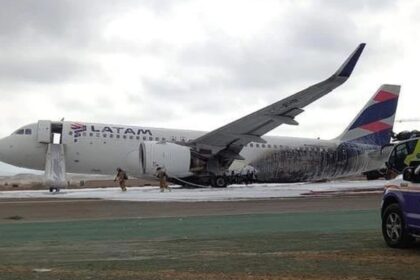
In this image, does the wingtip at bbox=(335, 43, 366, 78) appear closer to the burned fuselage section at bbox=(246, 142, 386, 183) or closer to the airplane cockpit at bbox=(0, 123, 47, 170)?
the burned fuselage section at bbox=(246, 142, 386, 183)

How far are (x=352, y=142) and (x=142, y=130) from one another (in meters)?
13.7

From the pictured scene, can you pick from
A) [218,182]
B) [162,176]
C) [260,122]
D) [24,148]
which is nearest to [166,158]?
[162,176]

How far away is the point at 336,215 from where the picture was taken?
17312mm

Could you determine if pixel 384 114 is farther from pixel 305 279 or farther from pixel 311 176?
pixel 305 279

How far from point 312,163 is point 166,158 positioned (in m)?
10.2

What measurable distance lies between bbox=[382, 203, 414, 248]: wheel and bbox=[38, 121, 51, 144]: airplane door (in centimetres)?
2520

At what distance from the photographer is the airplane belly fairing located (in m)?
38.1

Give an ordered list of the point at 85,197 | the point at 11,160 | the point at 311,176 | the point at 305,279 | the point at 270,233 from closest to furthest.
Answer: the point at 305,279 → the point at 270,233 → the point at 85,197 → the point at 11,160 → the point at 311,176

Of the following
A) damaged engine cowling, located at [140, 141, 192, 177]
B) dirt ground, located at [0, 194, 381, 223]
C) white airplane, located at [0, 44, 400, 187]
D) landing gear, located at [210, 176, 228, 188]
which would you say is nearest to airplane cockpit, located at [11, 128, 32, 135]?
white airplane, located at [0, 44, 400, 187]

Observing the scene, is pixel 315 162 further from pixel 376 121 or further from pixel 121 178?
pixel 121 178

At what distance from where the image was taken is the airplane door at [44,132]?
3366 centimetres

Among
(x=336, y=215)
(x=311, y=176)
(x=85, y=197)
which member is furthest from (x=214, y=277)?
(x=311, y=176)

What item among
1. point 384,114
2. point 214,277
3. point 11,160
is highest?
point 384,114

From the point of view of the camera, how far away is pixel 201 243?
11820mm
